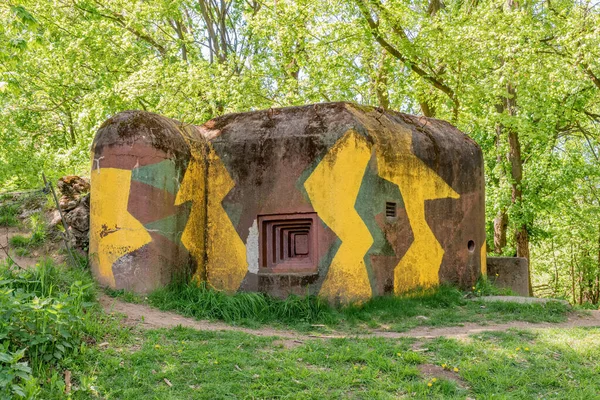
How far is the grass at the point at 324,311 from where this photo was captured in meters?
7.73

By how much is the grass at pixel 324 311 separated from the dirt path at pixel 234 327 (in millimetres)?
196

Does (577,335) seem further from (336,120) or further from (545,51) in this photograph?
(545,51)

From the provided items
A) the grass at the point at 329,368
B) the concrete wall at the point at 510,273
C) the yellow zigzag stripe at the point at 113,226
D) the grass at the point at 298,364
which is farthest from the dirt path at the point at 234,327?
the concrete wall at the point at 510,273

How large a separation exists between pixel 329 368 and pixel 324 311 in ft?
8.14

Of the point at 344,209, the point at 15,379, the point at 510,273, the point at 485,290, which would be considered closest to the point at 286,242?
the point at 344,209

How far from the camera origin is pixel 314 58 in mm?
15656

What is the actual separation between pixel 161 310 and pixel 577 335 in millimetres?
4682

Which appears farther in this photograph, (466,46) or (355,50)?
(355,50)

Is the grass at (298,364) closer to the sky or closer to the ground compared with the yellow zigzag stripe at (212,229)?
closer to the ground

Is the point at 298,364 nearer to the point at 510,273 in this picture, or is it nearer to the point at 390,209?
the point at 390,209

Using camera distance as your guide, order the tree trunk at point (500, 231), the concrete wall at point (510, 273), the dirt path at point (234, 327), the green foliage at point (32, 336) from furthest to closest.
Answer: the tree trunk at point (500, 231) → the concrete wall at point (510, 273) → the dirt path at point (234, 327) → the green foliage at point (32, 336)

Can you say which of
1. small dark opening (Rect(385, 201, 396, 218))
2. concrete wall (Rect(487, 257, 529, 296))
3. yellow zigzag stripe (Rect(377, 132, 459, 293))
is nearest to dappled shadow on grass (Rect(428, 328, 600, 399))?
yellow zigzag stripe (Rect(377, 132, 459, 293))

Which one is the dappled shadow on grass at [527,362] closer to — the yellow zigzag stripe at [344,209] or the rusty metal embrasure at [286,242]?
the yellow zigzag stripe at [344,209]

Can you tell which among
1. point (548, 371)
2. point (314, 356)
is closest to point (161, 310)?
point (314, 356)
